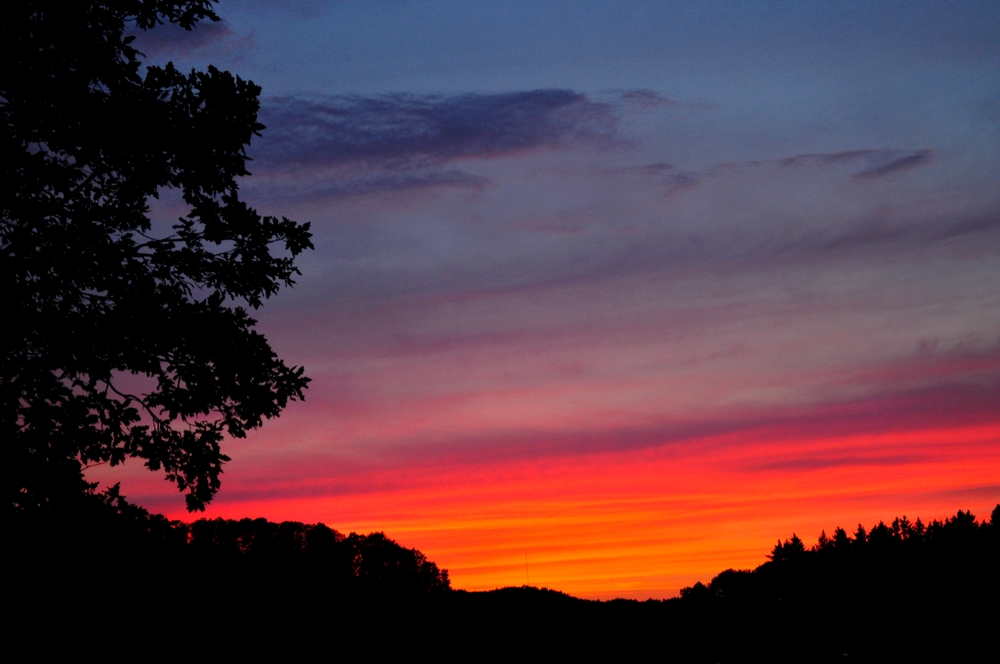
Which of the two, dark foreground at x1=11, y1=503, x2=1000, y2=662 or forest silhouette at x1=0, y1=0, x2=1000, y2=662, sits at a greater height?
forest silhouette at x1=0, y1=0, x2=1000, y2=662

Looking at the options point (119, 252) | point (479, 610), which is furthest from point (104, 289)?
point (479, 610)

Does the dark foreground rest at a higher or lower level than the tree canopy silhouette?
lower

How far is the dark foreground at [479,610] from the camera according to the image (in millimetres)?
17625

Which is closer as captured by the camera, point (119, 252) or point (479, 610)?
point (119, 252)

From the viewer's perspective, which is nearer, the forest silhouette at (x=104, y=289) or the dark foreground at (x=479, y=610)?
the forest silhouette at (x=104, y=289)

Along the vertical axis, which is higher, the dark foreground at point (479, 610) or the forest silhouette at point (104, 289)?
the forest silhouette at point (104, 289)

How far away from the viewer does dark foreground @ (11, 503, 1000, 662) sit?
1762 cm

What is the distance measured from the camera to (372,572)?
10856 cm

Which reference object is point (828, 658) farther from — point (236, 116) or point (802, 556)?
point (802, 556)

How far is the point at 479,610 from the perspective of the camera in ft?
144

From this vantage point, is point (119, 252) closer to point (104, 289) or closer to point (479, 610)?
point (104, 289)

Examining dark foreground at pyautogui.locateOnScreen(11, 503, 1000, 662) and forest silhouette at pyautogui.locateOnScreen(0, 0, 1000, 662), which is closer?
forest silhouette at pyautogui.locateOnScreen(0, 0, 1000, 662)

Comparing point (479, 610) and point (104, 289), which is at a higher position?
point (104, 289)

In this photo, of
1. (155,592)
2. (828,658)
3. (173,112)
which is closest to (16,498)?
(173,112)
